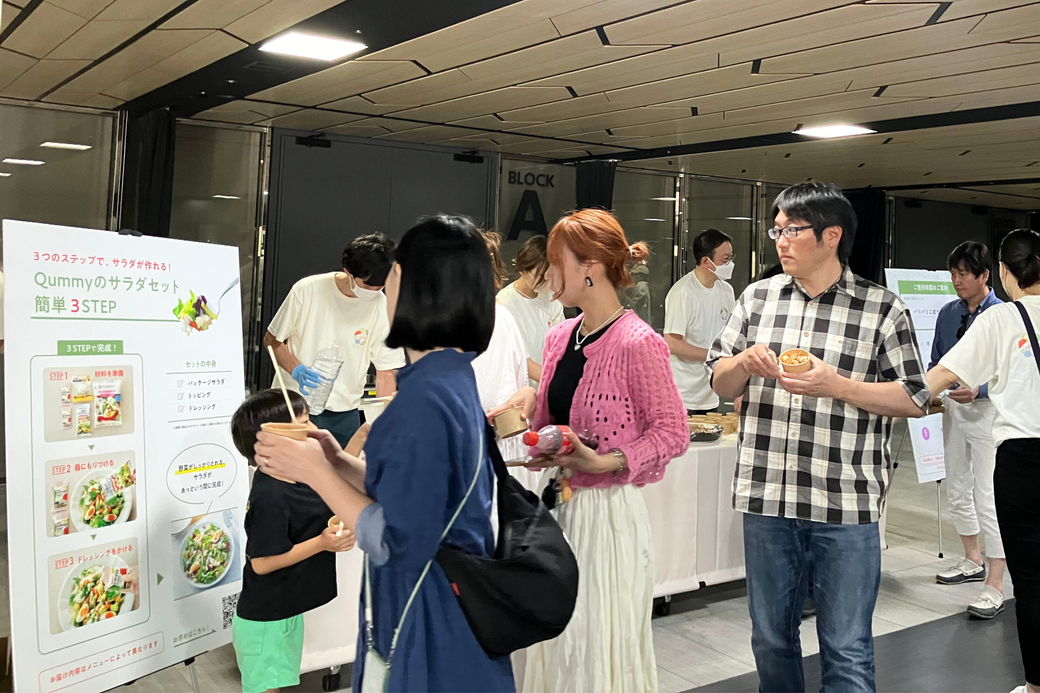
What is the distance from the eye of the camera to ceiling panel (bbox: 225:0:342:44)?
11.1 ft

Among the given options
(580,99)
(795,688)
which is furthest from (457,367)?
(580,99)

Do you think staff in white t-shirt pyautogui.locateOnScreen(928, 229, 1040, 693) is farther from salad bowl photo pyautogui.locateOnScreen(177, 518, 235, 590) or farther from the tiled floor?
salad bowl photo pyautogui.locateOnScreen(177, 518, 235, 590)

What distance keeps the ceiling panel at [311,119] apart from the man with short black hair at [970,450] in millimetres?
4061

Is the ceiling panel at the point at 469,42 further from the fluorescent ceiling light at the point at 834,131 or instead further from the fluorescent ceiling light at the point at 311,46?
the fluorescent ceiling light at the point at 834,131

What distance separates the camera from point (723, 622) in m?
3.92

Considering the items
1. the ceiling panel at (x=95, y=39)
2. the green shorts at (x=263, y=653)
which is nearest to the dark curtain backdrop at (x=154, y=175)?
the ceiling panel at (x=95, y=39)

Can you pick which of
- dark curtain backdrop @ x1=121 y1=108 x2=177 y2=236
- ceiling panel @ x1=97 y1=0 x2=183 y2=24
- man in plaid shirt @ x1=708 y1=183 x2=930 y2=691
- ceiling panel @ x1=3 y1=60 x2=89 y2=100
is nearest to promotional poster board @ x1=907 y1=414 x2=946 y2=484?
man in plaid shirt @ x1=708 y1=183 x2=930 y2=691

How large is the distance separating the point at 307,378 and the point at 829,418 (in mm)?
1772

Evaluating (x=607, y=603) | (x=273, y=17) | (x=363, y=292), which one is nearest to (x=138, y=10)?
(x=273, y=17)

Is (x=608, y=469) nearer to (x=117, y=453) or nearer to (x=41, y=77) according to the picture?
(x=117, y=453)

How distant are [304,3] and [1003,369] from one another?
3.00 meters

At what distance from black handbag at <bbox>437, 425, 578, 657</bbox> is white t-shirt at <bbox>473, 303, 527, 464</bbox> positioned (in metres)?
1.36

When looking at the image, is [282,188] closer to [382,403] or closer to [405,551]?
[382,403]

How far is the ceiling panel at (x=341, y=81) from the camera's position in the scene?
4387 millimetres
